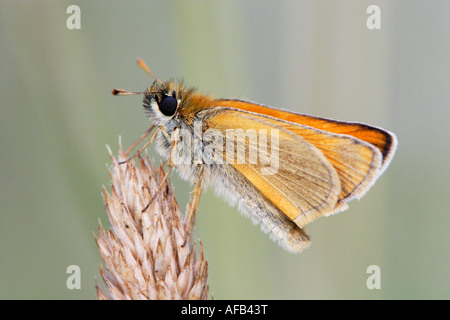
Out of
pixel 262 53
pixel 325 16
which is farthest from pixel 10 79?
pixel 325 16

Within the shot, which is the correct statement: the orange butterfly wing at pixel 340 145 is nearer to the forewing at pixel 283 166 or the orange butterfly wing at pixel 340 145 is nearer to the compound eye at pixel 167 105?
the forewing at pixel 283 166

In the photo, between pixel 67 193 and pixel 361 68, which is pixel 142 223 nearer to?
pixel 67 193

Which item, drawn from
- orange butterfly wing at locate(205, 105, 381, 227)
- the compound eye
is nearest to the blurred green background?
the compound eye

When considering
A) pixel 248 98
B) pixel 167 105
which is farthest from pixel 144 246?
pixel 248 98

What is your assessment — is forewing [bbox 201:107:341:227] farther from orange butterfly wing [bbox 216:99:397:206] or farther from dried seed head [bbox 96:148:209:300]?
dried seed head [bbox 96:148:209:300]

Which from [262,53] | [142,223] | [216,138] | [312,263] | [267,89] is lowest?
[312,263]

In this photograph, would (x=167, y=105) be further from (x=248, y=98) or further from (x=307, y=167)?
(x=307, y=167)
